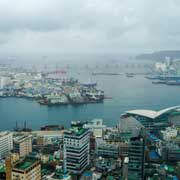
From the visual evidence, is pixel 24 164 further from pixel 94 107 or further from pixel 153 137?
pixel 94 107

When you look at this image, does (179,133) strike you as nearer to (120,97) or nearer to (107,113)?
(107,113)

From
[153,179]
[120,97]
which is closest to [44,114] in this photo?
[120,97]

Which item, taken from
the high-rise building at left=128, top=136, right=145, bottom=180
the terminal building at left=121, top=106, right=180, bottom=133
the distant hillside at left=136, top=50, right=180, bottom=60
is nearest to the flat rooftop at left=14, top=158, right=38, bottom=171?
the high-rise building at left=128, top=136, right=145, bottom=180

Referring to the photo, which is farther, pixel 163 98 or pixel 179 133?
pixel 163 98

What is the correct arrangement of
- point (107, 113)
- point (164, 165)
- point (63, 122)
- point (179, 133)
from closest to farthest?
point (164, 165)
point (179, 133)
point (63, 122)
point (107, 113)

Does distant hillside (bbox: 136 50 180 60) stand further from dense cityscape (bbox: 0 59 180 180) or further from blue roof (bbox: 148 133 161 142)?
blue roof (bbox: 148 133 161 142)

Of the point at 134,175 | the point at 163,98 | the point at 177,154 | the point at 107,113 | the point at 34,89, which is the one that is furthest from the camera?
the point at 34,89

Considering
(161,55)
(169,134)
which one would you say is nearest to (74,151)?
(169,134)
